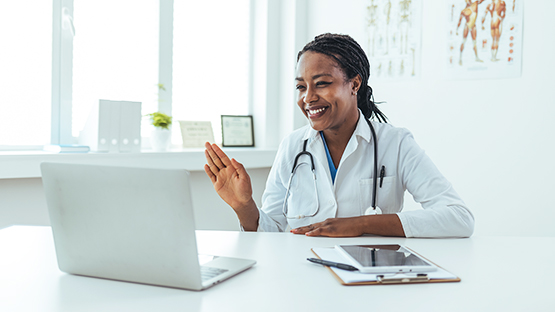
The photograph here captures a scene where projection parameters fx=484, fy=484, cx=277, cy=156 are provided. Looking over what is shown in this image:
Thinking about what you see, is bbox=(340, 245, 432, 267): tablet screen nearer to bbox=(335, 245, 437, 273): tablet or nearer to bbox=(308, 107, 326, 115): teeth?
bbox=(335, 245, 437, 273): tablet

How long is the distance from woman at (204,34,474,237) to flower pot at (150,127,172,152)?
1.14 metres

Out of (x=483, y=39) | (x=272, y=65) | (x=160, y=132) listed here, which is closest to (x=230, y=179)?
(x=160, y=132)

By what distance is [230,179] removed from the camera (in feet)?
4.83

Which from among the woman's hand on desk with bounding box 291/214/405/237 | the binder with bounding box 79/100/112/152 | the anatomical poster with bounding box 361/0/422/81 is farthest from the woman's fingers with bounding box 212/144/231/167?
the anatomical poster with bounding box 361/0/422/81

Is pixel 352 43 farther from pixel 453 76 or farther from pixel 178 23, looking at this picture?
pixel 178 23

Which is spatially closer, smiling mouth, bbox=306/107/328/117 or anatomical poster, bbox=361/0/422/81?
smiling mouth, bbox=306/107/328/117

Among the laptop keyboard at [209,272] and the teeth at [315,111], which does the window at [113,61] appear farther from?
the laptop keyboard at [209,272]

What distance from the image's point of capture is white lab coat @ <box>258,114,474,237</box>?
5.25ft

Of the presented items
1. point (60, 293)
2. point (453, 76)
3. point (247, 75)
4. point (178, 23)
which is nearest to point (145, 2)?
point (178, 23)

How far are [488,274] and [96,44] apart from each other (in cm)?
238

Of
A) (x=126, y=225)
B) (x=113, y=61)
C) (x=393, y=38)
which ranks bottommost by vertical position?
(x=126, y=225)

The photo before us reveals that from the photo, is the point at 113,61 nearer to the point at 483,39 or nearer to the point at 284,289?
the point at 483,39

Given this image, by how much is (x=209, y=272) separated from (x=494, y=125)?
6.94 ft

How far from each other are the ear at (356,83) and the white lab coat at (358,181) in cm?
13
